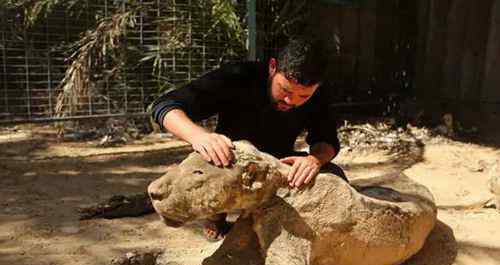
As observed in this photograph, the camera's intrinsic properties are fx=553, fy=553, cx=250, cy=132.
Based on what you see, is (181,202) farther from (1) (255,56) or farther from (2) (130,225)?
(1) (255,56)

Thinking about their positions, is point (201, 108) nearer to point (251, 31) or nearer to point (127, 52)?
point (251, 31)

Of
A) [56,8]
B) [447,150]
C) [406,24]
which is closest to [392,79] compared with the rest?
[406,24]

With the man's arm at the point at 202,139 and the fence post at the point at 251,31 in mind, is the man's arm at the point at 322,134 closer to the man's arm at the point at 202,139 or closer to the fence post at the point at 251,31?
the man's arm at the point at 202,139

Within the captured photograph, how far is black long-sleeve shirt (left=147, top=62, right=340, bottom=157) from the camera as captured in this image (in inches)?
86.7

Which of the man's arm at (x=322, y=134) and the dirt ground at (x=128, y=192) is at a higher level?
the man's arm at (x=322, y=134)

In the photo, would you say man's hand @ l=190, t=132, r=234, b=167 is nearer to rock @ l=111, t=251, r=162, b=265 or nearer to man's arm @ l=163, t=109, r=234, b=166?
man's arm @ l=163, t=109, r=234, b=166

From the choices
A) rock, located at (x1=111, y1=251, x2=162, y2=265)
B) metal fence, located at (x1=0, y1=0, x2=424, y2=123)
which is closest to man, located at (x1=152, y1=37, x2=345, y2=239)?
rock, located at (x1=111, y1=251, x2=162, y2=265)

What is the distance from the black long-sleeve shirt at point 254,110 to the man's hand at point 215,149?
361 millimetres

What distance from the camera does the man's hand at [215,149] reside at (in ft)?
5.56

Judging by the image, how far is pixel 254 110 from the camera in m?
2.26

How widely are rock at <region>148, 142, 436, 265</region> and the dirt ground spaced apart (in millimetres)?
300

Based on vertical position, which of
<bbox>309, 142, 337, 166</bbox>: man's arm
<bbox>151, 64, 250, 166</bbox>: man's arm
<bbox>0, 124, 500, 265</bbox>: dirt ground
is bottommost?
<bbox>0, 124, 500, 265</bbox>: dirt ground

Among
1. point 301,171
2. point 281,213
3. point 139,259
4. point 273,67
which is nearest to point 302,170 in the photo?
point 301,171

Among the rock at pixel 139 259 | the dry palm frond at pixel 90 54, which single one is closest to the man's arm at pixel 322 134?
the rock at pixel 139 259
